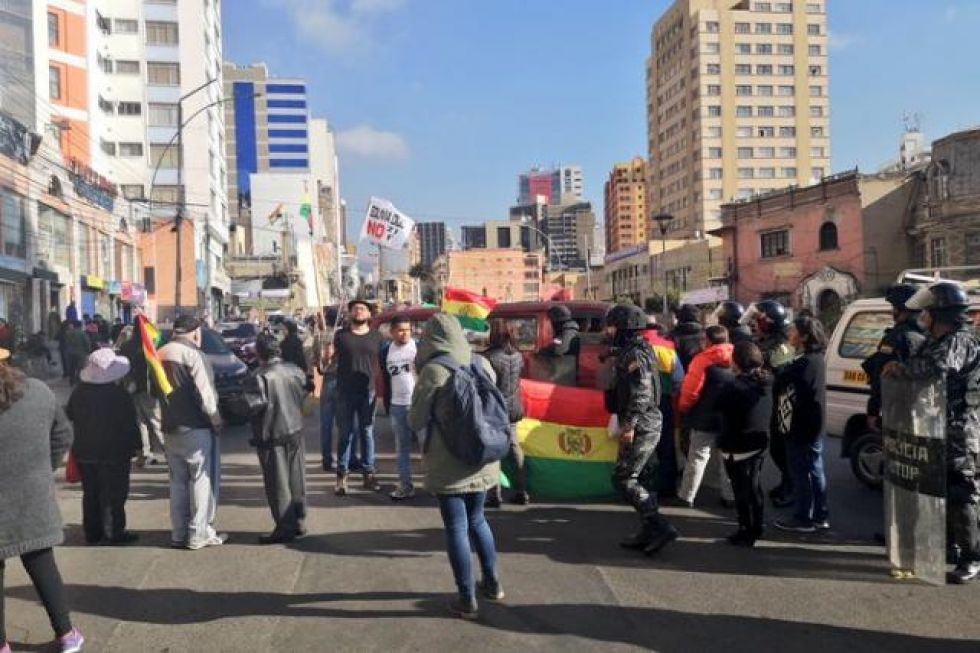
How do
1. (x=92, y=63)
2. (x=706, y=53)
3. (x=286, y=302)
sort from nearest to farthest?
(x=92, y=63) → (x=286, y=302) → (x=706, y=53)

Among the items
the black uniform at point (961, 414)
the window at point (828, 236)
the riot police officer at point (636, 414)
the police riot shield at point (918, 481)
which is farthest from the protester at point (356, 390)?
the window at point (828, 236)

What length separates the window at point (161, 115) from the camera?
2453 inches

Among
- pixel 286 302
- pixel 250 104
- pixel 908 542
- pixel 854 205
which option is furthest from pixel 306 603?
pixel 250 104

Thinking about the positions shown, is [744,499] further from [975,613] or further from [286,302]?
[286,302]

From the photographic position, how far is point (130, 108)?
61500mm

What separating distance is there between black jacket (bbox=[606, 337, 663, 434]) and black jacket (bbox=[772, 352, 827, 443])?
4.34 ft

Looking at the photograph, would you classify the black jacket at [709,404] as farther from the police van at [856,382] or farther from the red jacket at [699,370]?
the police van at [856,382]

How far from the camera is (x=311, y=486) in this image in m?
8.12

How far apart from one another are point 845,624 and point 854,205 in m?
37.4

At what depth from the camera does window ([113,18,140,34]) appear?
201 feet

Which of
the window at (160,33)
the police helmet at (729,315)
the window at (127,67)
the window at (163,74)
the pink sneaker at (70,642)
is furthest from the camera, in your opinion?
the window at (163,74)

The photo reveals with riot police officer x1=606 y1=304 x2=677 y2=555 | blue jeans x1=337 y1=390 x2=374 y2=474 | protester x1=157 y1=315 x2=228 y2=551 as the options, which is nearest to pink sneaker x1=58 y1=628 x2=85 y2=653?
protester x1=157 y1=315 x2=228 y2=551

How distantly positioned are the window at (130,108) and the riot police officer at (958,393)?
66.6 meters

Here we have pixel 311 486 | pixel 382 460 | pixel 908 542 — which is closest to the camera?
pixel 908 542
